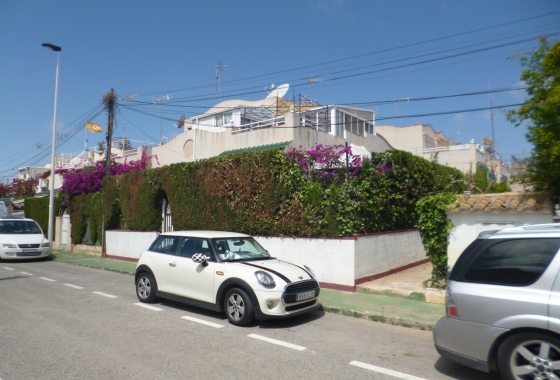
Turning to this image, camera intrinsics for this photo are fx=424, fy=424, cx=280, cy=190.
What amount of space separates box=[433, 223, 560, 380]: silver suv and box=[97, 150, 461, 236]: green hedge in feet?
18.7

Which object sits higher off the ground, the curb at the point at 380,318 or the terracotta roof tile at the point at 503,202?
the terracotta roof tile at the point at 503,202

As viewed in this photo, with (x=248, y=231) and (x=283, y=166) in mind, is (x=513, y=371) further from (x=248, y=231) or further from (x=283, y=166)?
(x=248, y=231)

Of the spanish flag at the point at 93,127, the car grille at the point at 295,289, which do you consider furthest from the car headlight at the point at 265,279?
the spanish flag at the point at 93,127

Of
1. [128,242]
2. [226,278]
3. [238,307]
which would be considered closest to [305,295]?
[238,307]

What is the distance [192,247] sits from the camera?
8547 millimetres

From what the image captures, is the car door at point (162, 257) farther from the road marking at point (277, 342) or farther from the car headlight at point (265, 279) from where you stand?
the road marking at point (277, 342)

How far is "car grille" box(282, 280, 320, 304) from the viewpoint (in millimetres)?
7230

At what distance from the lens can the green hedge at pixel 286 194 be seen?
1094 cm

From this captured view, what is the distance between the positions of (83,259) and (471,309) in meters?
17.6

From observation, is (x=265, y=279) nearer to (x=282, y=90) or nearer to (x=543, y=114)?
(x=543, y=114)

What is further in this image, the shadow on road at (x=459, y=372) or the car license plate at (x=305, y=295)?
the car license plate at (x=305, y=295)

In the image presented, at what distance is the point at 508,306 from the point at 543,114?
4.52 m

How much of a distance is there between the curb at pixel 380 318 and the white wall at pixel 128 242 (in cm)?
1010

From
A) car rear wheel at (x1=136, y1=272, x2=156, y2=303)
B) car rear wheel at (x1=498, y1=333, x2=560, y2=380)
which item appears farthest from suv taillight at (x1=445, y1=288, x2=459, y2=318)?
car rear wheel at (x1=136, y1=272, x2=156, y2=303)
